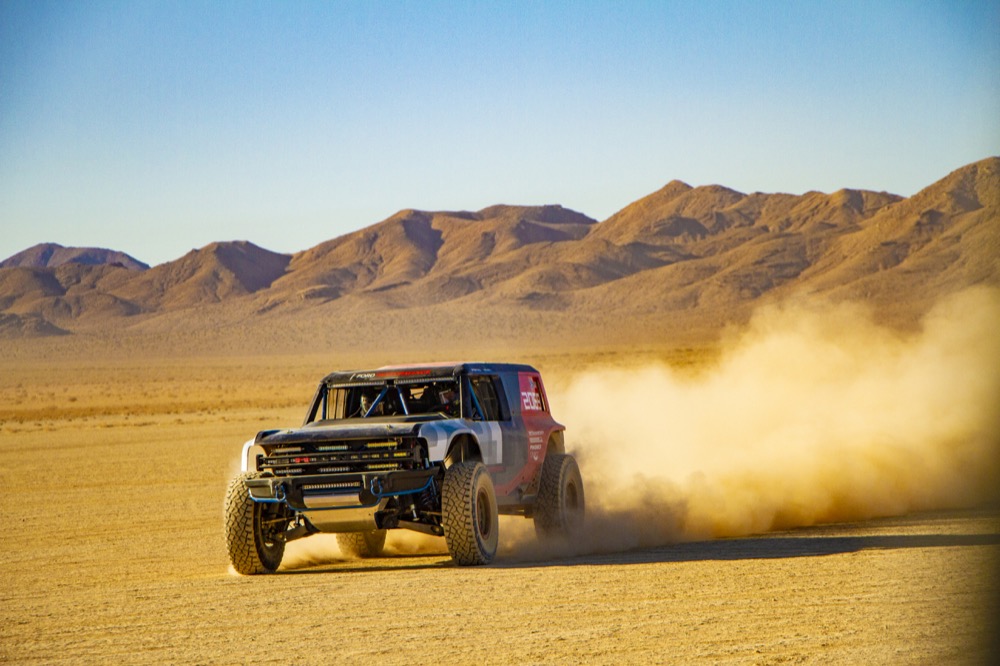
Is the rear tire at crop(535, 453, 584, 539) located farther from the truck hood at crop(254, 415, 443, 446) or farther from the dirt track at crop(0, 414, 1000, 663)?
the truck hood at crop(254, 415, 443, 446)

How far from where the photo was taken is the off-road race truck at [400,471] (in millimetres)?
12352

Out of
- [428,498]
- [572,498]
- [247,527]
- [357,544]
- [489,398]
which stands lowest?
[357,544]

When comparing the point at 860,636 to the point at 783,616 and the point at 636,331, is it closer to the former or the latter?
the point at 783,616

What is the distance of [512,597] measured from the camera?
1106 cm

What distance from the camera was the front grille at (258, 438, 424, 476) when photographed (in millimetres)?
12414

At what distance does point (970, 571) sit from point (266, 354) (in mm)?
118384

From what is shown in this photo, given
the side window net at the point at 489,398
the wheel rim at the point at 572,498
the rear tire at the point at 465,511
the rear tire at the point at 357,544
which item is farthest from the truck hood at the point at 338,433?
the wheel rim at the point at 572,498

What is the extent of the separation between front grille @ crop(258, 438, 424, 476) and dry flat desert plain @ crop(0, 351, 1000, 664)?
1.03 meters

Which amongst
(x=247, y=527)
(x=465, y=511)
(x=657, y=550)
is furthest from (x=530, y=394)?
(x=247, y=527)

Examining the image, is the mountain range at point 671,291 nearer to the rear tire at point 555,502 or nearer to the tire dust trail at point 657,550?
the tire dust trail at point 657,550

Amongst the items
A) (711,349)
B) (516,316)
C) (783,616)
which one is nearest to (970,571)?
(783,616)

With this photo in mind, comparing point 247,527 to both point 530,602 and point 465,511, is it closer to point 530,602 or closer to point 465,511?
point 465,511

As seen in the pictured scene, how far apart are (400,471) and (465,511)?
2.42 feet

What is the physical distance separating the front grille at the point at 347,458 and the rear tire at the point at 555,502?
2865 millimetres
